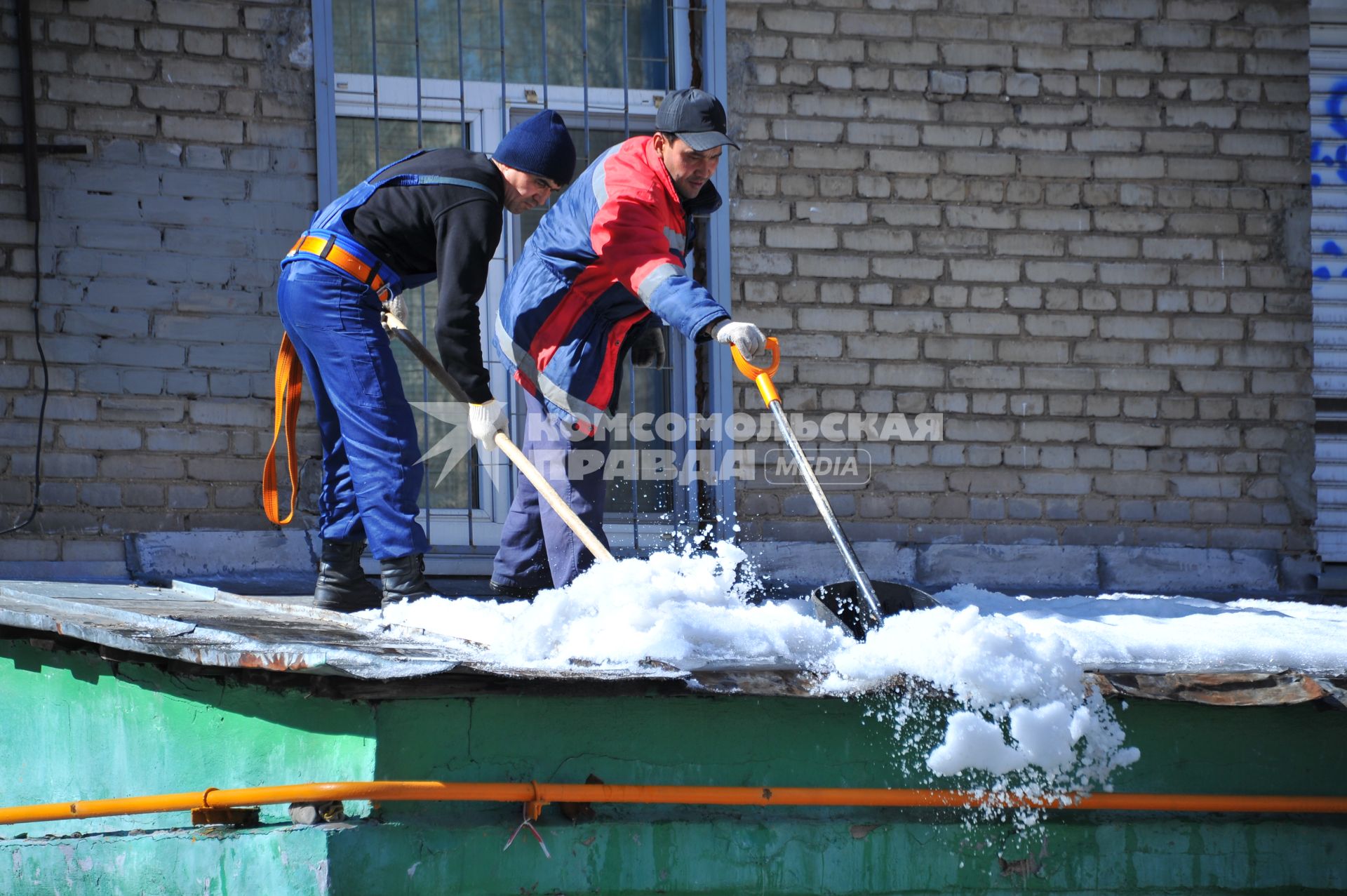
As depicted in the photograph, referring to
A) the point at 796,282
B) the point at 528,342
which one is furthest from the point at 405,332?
the point at 796,282

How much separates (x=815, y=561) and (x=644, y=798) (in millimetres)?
3196

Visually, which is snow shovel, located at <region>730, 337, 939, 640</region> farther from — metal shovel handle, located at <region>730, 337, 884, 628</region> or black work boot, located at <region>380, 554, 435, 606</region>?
black work boot, located at <region>380, 554, 435, 606</region>

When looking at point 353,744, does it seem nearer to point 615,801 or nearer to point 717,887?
point 615,801

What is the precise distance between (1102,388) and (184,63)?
406cm

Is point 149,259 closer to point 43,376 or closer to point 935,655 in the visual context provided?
point 43,376

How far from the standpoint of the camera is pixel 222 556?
5.34 metres

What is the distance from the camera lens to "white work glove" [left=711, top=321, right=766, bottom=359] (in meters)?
3.62

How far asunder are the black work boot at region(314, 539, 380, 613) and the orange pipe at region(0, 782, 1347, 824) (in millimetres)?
1177

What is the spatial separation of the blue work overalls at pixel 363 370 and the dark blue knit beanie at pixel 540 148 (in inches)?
6.0

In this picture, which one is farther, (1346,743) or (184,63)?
(184,63)

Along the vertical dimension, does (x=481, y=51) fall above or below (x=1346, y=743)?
above

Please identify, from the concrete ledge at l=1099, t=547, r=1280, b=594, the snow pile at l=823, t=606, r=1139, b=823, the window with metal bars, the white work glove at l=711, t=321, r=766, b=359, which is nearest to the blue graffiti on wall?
the concrete ledge at l=1099, t=547, r=1280, b=594

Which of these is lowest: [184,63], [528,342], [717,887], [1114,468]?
[717,887]

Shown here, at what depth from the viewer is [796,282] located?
233 inches
